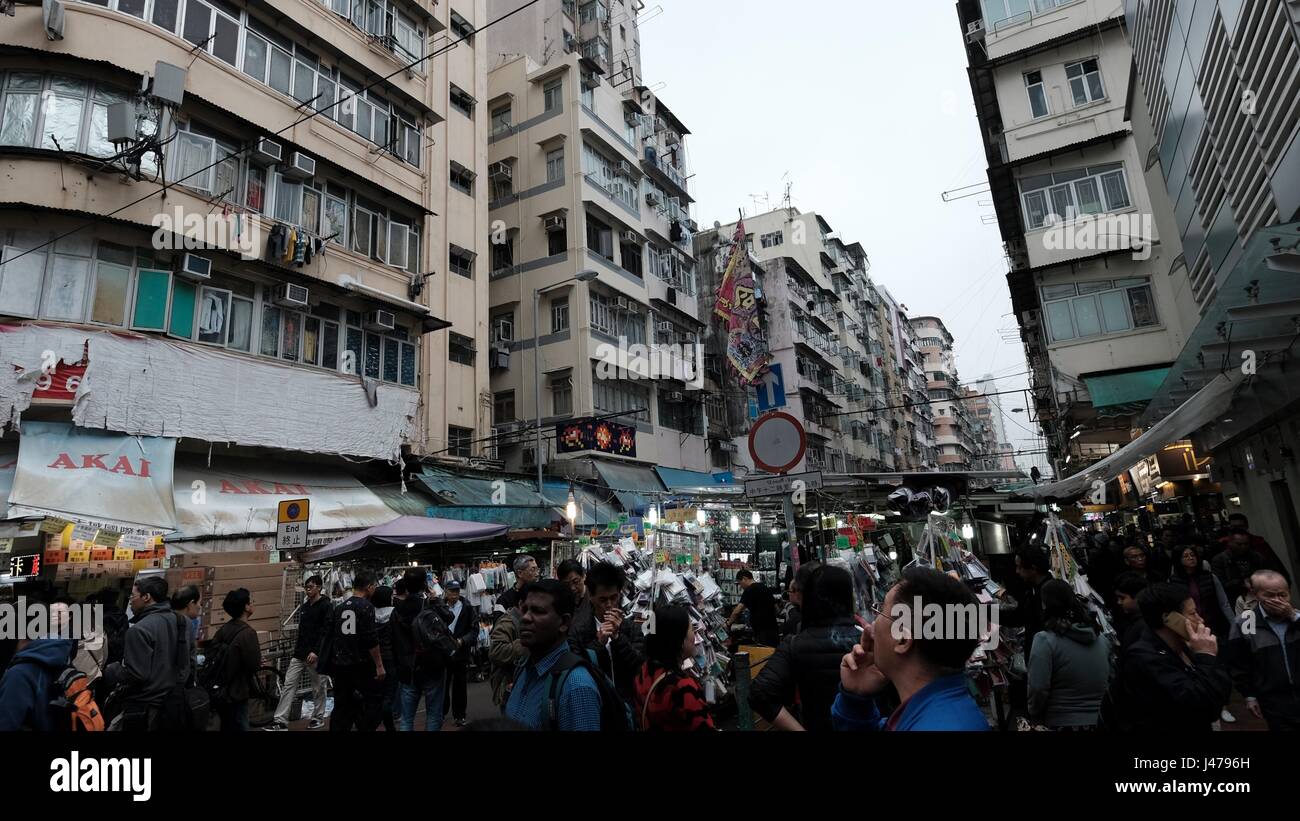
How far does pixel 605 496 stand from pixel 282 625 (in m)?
12.8

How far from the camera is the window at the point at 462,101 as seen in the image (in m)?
22.3

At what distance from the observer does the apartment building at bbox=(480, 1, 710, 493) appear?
24906 mm

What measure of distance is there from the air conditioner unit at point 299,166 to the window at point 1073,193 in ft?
65.7

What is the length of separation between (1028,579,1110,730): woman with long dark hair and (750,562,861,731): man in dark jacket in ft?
4.32

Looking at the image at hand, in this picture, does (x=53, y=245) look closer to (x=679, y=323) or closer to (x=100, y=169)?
(x=100, y=169)

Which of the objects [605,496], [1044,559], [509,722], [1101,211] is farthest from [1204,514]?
[509,722]

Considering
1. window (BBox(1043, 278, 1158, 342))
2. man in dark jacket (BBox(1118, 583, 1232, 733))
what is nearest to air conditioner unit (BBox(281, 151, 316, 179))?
man in dark jacket (BBox(1118, 583, 1232, 733))

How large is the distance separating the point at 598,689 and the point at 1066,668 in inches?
124

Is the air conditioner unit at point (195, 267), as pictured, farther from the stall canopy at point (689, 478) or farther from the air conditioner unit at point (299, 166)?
the stall canopy at point (689, 478)

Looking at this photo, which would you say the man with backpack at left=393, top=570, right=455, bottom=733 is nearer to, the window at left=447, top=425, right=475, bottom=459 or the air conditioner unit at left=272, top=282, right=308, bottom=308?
the air conditioner unit at left=272, top=282, right=308, bottom=308

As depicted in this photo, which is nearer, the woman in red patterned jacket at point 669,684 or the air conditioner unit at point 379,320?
the woman in red patterned jacket at point 669,684

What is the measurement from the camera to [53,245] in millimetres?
11594

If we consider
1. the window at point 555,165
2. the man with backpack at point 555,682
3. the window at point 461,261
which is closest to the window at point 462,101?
the window at point 555,165

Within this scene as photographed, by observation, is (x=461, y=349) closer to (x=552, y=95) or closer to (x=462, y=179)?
(x=462, y=179)
